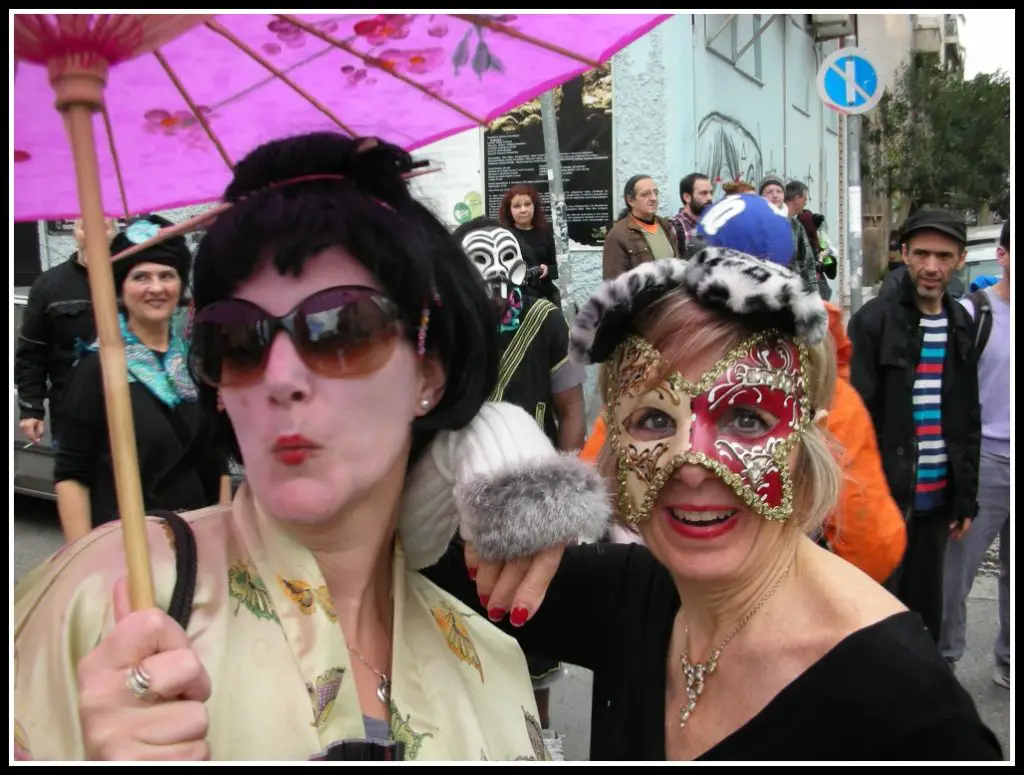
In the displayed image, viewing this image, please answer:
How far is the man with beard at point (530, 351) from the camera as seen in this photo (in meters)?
3.93

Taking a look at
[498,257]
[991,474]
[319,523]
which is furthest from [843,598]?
[991,474]

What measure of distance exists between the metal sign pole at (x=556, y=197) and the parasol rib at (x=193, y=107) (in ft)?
19.0

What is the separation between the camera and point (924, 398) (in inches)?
163

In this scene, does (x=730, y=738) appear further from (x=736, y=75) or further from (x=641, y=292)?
(x=736, y=75)

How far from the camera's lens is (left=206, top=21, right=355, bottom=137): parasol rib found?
158 cm

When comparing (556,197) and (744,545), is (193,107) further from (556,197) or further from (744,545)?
(556,197)

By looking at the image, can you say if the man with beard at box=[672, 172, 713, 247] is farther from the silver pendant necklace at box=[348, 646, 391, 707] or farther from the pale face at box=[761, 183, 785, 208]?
Result: the silver pendant necklace at box=[348, 646, 391, 707]

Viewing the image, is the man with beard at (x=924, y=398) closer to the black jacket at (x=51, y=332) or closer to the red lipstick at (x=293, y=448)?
Result: the red lipstick at (x=293, y=448)

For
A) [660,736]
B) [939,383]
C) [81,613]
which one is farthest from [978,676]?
[81,613]

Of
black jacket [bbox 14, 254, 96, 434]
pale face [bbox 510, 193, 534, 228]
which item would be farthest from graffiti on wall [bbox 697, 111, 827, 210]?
black jacket [bbox 14, 254, 96, 434]

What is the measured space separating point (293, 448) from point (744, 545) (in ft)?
3.00

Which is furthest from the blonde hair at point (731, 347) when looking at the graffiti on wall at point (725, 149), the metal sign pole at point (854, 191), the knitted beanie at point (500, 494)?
the metal sign pole at point (854, 191)

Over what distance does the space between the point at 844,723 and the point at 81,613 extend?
4.23ft

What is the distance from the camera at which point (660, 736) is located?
6.16ft
